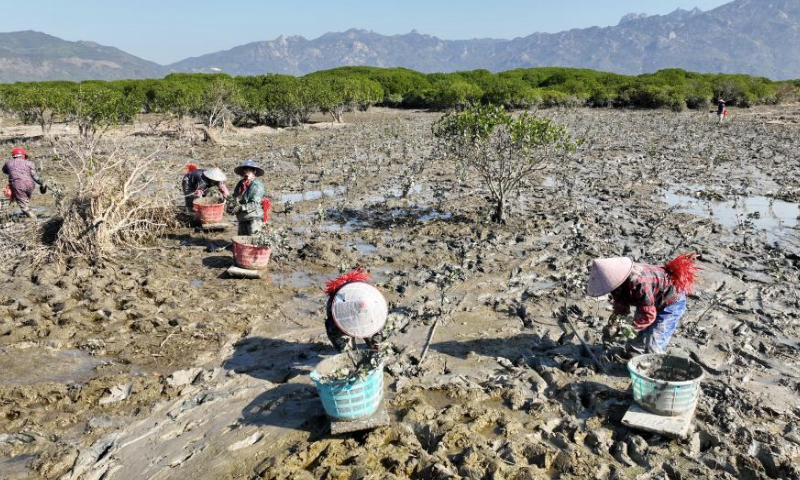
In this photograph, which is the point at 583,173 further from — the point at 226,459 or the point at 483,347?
the point at 226,459

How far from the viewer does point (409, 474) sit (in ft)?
12.5

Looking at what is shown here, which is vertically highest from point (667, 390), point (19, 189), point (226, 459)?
point (19, 189)

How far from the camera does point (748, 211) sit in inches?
437

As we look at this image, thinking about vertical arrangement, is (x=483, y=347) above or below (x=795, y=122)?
below

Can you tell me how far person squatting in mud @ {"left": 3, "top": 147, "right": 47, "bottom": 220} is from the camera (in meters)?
9.55

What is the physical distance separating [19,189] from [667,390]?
11.0 m

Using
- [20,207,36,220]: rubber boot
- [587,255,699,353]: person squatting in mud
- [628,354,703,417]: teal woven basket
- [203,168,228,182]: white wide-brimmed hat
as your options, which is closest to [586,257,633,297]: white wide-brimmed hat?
[587,255,699,353]: person squatting in mud

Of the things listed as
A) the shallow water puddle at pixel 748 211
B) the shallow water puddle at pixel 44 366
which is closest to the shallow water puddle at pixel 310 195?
the shallow water puddle at pixel 44 366

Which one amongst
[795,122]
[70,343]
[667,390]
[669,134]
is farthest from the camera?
[795,122]

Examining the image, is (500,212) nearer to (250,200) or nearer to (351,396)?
(250,200)

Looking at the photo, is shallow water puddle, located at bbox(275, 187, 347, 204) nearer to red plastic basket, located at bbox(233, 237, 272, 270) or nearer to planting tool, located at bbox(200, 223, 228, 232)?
planting tool, located at bbox(200, 223, 228, 232)

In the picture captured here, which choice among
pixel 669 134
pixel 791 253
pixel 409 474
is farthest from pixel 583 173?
pixel 409 474

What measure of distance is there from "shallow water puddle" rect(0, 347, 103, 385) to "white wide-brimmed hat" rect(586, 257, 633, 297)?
16.5 ft

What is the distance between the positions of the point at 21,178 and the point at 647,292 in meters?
10.6
